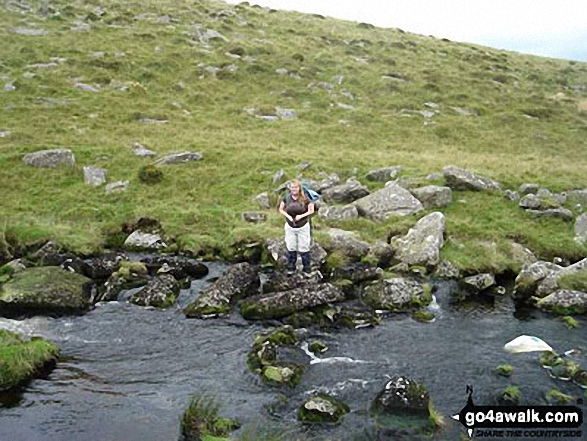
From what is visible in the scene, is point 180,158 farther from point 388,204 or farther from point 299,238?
point 299,238

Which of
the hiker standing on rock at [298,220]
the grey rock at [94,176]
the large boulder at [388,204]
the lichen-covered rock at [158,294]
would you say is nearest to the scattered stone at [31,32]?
the grey rock at [94,176]

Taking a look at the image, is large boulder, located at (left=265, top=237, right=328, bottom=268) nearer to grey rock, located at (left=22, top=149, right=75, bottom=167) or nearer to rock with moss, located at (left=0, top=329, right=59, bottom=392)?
rock with moss, located at (left=0, top=329, right=59, bottom=392)

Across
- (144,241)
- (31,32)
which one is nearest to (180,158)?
(144,241)

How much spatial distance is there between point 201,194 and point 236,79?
25647 millimetres

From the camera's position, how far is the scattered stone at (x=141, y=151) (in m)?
35.1

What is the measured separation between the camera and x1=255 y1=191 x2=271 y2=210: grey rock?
2906 cm

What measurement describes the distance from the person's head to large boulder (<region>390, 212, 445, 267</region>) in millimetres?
5402

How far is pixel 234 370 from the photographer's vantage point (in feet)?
49.1

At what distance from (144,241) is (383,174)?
45.6 ft

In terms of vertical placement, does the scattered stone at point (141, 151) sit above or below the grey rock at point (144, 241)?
above

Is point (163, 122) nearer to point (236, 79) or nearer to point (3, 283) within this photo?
point (236, 79)

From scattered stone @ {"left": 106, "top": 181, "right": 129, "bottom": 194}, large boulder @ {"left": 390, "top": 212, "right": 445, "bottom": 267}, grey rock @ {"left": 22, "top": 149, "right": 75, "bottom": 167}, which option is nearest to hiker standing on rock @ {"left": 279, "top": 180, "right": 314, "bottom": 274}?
large boulder @ {"left": 390, "top": 212, "right": 445, "bottom": 267}

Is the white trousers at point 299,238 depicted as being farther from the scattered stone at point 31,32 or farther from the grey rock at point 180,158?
the scattered stone at point 31,32

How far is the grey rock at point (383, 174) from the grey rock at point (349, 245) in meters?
7.58
